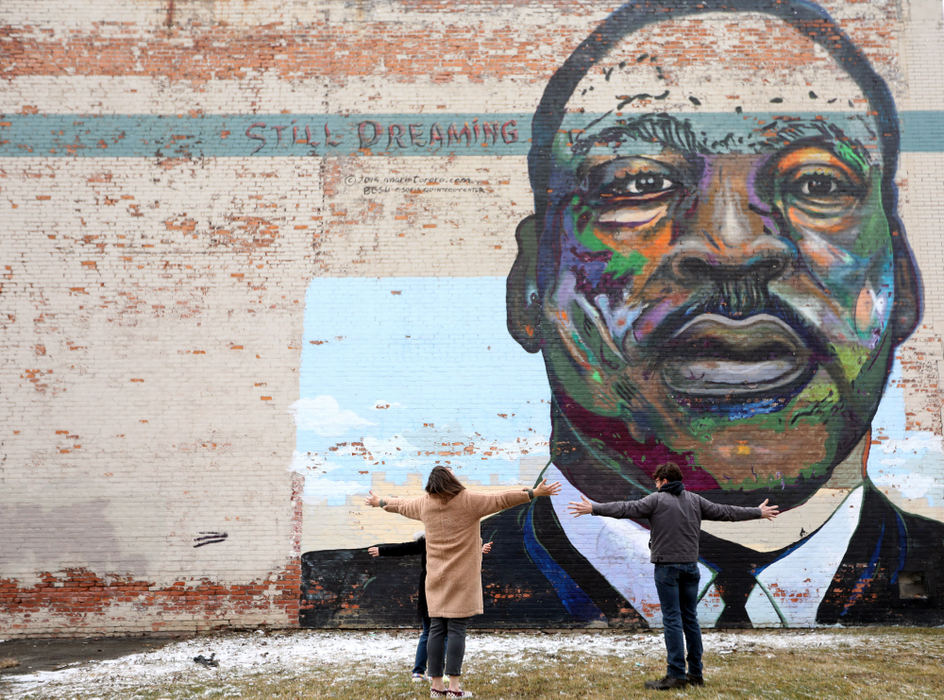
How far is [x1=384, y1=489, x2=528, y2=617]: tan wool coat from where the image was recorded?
4.70m

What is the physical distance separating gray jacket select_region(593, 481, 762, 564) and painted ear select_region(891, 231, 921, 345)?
13.5 feet

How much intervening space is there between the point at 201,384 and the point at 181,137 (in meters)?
2.83

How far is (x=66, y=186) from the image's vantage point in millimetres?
8242

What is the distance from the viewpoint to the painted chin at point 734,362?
794cm

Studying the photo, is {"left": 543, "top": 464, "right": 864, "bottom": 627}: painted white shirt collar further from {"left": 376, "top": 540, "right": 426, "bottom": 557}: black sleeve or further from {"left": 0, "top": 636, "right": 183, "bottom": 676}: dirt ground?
{"left": 0, "top": 636, "right": 183, "bottom": 676}: dirt ground

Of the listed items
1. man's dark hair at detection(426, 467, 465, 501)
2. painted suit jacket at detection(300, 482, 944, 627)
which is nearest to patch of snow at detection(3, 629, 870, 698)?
painted suit jacket at detection(300, 482, 944, 627)

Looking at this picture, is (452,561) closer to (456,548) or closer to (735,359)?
(456,548)

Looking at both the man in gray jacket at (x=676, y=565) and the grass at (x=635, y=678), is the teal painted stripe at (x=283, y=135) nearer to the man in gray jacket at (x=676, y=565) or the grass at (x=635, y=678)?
the man in gray jacket at (x=676, y=565)

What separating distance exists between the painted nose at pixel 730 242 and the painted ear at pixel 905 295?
118 cm

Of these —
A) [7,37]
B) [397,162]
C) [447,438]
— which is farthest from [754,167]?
[7,37]

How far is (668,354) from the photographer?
8016 millimetres

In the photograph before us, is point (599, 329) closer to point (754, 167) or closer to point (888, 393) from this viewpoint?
point (754, 167)

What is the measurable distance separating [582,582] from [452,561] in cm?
336

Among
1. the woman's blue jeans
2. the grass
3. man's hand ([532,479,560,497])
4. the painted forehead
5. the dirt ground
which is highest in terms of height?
the painted forehead
